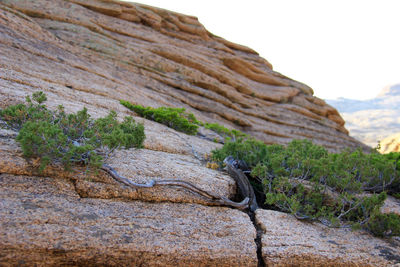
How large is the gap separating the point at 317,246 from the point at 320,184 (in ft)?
7.79

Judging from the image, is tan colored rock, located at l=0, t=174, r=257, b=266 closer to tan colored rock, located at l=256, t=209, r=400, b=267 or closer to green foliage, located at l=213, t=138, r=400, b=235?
tan colored rock, located at l=256, t=209, r=400, b=267

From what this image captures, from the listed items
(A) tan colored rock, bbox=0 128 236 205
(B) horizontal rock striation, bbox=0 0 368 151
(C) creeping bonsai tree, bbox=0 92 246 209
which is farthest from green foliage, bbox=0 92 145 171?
(B) horizontal rock striation, bbox=0 0 368 151

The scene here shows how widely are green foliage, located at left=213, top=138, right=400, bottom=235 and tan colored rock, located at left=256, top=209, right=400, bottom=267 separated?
254mm

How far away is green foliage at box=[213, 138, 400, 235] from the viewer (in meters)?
5.69

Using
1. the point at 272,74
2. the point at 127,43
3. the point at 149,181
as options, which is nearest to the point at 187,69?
the point at 127,43

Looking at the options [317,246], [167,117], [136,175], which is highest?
[317,246]

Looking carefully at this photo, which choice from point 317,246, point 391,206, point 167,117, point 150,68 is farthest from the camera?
point 150,68

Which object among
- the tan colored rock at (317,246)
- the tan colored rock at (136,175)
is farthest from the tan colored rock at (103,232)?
the tan colored rock at (317,246)

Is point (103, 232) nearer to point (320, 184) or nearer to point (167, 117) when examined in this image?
point (320, 184)

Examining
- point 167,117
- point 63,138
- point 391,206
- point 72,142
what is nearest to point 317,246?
point 391,206

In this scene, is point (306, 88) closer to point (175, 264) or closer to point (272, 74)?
point (272, 74)

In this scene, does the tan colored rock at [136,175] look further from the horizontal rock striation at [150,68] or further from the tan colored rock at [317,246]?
the horizontal rock striation at [150,68]

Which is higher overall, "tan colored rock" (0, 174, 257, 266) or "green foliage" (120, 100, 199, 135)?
"green foliage" (120, 100, 199, 135)

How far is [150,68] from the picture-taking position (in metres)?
23.3
